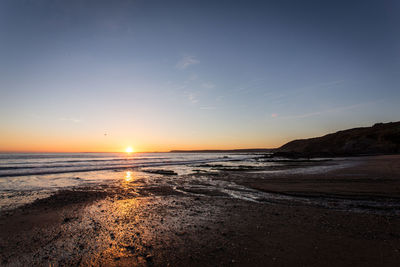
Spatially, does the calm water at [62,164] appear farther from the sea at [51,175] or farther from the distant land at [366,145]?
the distant land at [366,145]

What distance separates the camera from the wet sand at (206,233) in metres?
4.60

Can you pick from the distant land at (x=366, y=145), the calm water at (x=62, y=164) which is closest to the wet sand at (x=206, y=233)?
Result: the calm water at (x=62, y=164)

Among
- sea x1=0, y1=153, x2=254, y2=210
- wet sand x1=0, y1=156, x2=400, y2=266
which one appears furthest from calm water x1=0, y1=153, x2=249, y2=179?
wet sand x1=0, y1=156, x2=400, y2=266

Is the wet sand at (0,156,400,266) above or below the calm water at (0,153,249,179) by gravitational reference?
above

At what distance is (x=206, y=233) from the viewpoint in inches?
239

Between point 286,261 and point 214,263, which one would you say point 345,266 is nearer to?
point 286,261

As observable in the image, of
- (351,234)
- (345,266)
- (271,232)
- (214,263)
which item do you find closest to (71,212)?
(214,263)

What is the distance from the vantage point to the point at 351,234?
560 cm

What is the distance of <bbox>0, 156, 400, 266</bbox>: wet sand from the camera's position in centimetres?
460

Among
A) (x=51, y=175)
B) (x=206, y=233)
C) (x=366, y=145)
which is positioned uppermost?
(x=366, y=145)

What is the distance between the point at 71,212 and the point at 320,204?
11.4 metres

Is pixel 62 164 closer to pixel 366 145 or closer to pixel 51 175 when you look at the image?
pixel 51 175

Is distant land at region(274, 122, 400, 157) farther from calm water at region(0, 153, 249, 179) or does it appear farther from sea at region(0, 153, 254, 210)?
sea at region(0, 153, 254, 210)

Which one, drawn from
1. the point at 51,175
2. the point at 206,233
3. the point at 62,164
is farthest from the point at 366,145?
the point at 62,164
